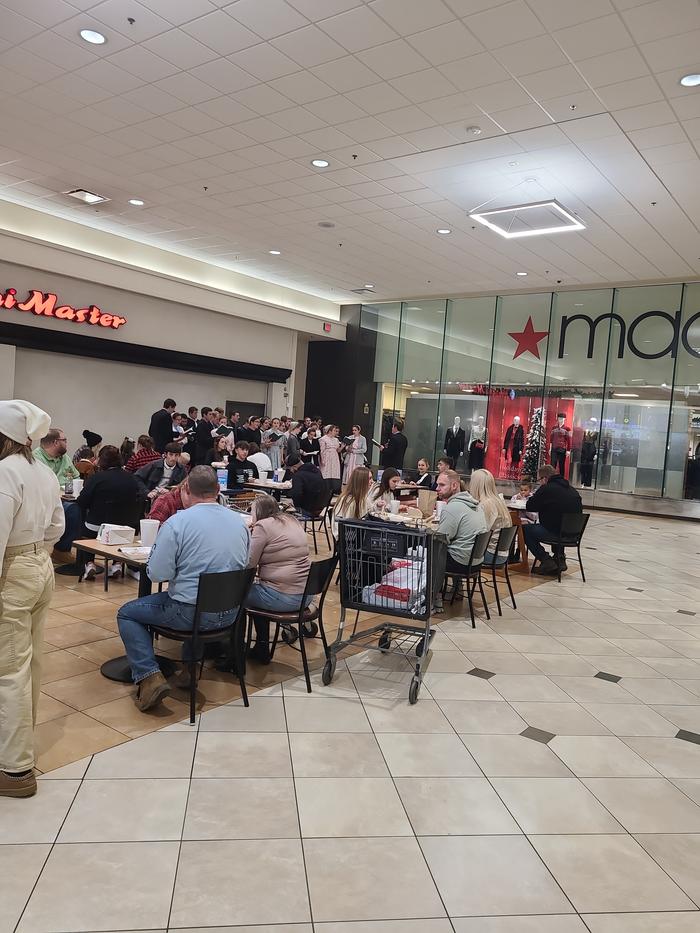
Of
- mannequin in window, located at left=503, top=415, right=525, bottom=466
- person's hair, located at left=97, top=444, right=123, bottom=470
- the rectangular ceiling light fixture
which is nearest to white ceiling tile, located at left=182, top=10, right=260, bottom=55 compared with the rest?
person's hair, located at left=97, top=444, right=123, bottom=470

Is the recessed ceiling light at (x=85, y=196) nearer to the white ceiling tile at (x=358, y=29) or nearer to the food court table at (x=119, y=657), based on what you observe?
the white ceiling tile at (x=358, y=29)

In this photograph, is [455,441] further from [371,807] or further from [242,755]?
[371,807]

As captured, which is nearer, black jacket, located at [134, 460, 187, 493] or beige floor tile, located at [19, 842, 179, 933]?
beige floor tile, located at [19, 842, 179, 933]

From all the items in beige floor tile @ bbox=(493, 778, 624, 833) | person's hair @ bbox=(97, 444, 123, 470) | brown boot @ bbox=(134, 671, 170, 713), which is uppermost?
person's hair @ bbox=(97, 444, 123, 470)

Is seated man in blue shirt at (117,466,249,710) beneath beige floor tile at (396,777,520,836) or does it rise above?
above

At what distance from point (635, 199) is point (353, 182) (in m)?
3.66

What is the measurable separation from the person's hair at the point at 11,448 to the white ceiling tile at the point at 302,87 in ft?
16.3

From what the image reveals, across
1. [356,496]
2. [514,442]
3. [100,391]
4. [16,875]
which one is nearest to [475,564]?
[356,496]

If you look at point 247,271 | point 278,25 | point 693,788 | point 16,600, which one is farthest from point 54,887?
point 247,271

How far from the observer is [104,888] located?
2.20 meters

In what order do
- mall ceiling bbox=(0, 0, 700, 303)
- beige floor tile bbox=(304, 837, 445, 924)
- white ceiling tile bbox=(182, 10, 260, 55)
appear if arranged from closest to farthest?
beige floor tile bbox=(304, 837, 445, 924) < mall ceiling bbox=(0, 0, 700, 303) < white ceiling tile bbox=(182, 10, 260, 55)

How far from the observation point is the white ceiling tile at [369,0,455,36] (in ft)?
16.5

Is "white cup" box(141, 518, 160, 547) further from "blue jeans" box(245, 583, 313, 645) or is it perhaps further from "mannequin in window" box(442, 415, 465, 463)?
"mannequin in window" box(442, 415, 465, 463)

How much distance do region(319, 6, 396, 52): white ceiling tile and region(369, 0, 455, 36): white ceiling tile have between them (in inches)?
3.1
